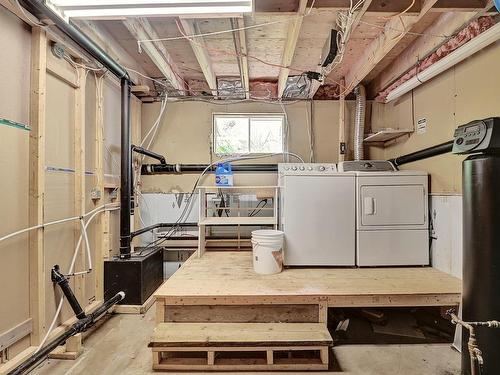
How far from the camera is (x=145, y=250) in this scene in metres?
3.35

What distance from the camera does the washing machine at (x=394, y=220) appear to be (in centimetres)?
282

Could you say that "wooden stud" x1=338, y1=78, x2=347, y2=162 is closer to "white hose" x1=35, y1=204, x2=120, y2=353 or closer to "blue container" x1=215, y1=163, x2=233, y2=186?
"blue container" x1=215, y1=163, x2=233, y2=186

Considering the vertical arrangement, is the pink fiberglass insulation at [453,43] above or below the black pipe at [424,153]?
above

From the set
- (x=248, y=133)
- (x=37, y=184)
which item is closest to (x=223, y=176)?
(x=248, y=133)

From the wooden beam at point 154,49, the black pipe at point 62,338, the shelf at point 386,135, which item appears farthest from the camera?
the shelf at point 386,135

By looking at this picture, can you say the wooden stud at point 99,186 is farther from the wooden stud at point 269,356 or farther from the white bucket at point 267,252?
the wooden stud at point 269,356

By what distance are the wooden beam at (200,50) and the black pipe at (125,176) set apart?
0.87 m

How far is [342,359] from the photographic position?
6.85ft

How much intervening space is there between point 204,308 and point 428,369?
5.49 ft

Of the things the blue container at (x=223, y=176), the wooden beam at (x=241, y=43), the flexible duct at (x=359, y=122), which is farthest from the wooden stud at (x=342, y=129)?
the blue container at (x=223, y=176)

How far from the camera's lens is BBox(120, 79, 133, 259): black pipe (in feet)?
9.84

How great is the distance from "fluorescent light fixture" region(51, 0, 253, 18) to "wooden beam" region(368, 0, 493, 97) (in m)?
1.73

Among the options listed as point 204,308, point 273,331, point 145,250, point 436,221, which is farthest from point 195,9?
point 436,221

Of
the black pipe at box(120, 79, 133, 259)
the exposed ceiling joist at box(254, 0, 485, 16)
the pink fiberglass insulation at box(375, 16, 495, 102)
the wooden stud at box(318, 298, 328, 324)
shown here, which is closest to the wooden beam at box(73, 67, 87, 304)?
the black pipe at box(120, 79, 133, 259)
